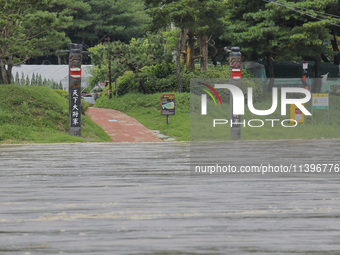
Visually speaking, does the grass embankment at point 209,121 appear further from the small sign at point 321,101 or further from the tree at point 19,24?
the tree at point 19,24

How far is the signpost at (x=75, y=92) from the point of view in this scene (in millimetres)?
25750

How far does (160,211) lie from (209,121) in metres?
22.2

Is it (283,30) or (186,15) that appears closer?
(186,15)

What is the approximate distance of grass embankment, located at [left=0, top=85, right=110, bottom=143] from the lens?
2480 centimetres

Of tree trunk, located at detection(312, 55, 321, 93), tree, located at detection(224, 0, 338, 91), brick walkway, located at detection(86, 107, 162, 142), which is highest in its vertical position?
tree, located at detection(224, 0, 338, 91)

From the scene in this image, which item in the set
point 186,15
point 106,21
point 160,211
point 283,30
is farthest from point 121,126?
point 106,21

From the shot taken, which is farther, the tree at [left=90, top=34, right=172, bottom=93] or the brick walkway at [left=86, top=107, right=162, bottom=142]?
the tree at [left=90, top=34, right=172, bottom=93]

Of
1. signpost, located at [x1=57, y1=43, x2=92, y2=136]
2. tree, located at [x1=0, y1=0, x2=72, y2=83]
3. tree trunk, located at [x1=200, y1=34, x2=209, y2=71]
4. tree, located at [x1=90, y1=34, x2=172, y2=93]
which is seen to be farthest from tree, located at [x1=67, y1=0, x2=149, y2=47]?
signpost, located at [x1=57, y1=43, x2=92, y2=136]

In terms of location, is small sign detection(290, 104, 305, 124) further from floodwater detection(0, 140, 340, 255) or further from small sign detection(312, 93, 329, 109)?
floodwater detection(0, 140, 340, 255)

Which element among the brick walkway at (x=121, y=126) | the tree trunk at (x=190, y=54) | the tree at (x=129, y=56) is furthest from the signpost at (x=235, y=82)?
the tree trunk at (x=190, y=54)

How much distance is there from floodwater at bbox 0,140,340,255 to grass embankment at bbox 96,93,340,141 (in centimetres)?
1323

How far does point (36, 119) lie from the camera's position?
1049 inches

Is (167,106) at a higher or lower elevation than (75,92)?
lower

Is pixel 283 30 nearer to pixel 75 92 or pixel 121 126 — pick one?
pixel 121 126
